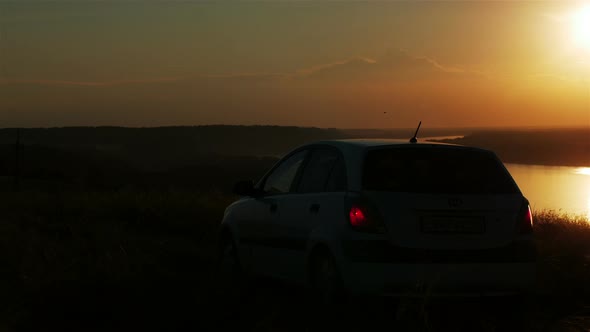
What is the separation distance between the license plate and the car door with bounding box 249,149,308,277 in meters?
1.64

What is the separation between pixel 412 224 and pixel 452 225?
0.32 metres

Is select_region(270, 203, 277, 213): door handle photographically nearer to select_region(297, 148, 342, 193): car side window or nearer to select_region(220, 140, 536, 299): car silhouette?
select_region(297, 148, 342, 193): car side window

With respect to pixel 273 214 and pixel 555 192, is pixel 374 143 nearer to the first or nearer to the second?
pixel 273 214

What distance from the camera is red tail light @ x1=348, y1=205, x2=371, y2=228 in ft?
22.3

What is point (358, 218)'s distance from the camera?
682 centimetres

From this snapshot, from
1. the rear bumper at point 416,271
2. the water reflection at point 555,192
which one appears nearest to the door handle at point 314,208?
the rear bumper at point 416,271

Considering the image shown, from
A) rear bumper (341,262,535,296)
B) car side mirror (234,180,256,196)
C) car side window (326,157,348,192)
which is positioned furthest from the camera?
car side mirror (234,180,256,196)

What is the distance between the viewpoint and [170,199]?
19.3m

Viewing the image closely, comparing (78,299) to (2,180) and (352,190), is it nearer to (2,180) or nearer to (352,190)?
(352,190)

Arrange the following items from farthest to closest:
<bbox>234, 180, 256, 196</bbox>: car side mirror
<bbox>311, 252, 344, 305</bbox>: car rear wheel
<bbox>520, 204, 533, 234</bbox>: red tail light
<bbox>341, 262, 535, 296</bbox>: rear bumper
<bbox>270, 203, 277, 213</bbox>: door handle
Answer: <bbox>234, 180, 256, 196</bbox>: car side mirror → <bbox>270, 203, 277, 213</bbox>: door handle → <bbox>520, 204, 533, 234</bbox>: red tail light → <bbox>311, 252, 344, 305</bbox>: car rear wheel → <bbox>341, 262, 535, 296</bbox>: rear bumper

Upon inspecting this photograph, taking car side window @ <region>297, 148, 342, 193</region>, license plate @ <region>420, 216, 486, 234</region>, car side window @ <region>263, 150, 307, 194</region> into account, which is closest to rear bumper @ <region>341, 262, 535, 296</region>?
license plate @ <region>420, 216, 486, 234</region>

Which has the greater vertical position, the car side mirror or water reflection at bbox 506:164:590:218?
the car side mirror

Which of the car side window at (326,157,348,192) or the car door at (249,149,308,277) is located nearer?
the car side window at (326,157,348,192)

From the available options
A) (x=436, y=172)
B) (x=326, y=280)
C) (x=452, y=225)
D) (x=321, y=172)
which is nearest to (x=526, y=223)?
(x=452, y=225)
